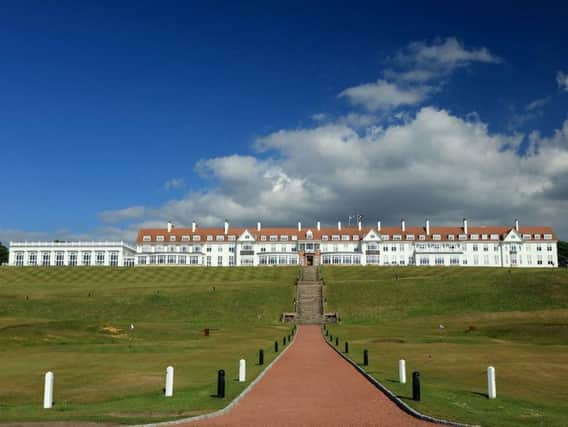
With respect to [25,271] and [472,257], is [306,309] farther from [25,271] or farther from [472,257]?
[472,257]

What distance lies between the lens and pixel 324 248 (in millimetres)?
155125

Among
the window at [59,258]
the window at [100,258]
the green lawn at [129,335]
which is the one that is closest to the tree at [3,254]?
the window at [59,258]

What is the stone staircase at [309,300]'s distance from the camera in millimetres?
75787

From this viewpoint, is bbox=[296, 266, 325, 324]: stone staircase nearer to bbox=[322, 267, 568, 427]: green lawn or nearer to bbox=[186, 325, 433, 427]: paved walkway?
bbox=[322, 267, 568, 427]: green lawn

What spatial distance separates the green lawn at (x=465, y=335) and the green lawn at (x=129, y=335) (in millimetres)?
8510

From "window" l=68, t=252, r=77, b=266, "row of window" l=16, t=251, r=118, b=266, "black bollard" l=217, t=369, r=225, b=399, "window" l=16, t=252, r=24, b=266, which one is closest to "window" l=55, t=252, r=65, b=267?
"row of window" l=16, t=251, r=118, b=266

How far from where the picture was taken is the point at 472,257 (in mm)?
155000

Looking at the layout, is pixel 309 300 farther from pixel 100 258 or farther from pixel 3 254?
pixel 3 254

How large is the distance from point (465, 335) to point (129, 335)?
3428 centimetres

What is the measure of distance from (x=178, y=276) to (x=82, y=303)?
4027 centimetres

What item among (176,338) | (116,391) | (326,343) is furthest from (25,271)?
(116,391)

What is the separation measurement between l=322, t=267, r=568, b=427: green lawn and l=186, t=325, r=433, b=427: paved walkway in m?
1.35

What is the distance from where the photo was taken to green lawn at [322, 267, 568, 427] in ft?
69.0

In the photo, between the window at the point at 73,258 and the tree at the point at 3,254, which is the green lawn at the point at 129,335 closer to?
the window at the point at 73,258
